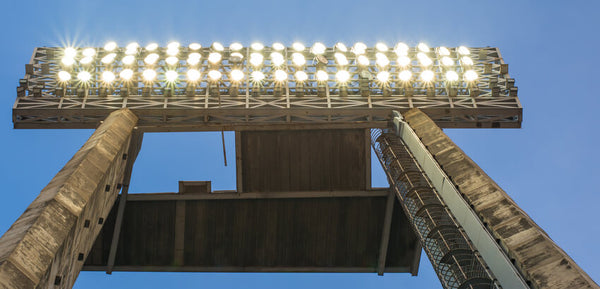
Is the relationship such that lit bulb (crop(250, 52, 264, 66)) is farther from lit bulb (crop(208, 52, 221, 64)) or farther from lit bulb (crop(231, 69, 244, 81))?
lit bulb (crop(208, 52, 221, 64))

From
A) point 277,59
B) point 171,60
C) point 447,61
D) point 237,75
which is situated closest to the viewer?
point 237,75

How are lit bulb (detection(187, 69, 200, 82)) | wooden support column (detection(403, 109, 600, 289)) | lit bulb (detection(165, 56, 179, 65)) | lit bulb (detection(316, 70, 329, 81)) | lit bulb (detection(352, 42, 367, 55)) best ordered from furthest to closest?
lit bulb (detection(352, 42, 367, 55)) → lit bulb (detection(165, 56, 179, 65)) → lit bulb (detection(316, 70, 329, 81)) → lit bulb (detection(187, 69, 200, 82)) → wooden support column (detection(403, 109, 600, 289))

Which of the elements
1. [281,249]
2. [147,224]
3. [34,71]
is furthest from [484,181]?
[34,71]

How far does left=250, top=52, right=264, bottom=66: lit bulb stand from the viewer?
2786 cm

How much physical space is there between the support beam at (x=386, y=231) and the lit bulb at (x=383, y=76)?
4721 mm

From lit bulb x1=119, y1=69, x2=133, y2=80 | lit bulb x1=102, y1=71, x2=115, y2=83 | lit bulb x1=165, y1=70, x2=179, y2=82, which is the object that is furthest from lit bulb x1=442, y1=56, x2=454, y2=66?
lit bulb x1=102, y1=71, x2=115, y2=83

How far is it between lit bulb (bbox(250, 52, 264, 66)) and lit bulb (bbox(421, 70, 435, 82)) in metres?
6.74

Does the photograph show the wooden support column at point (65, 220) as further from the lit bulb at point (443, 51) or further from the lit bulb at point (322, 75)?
the lit bulb at point (443, 51)

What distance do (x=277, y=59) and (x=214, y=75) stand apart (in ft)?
10.1

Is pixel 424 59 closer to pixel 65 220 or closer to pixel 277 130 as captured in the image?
pixel 277 130

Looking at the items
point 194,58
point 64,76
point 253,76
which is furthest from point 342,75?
point 64,76

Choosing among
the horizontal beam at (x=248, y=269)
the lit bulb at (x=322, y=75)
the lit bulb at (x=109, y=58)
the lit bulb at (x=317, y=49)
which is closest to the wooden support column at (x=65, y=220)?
the lit bulb at (x=109, y=58)

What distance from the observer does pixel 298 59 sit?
2822 centimetres

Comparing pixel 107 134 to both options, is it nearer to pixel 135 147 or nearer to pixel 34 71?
pixel 135 147
